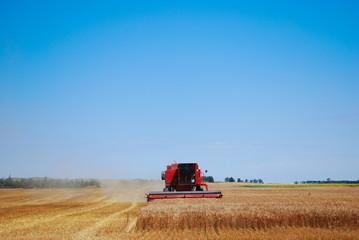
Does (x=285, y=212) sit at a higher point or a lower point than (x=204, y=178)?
lower

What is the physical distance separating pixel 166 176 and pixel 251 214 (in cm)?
1151

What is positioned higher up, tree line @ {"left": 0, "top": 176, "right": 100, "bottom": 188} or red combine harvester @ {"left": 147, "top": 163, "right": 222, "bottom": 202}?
tree line @ {"left": 0, "top": 176, "right": 100, "bottom": 188}

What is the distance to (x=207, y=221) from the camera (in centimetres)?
1290

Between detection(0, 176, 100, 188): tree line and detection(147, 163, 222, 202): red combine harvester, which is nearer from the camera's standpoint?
detection(147, 163, 222, 202): red combine harvester

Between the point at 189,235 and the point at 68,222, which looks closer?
the point at 189,235

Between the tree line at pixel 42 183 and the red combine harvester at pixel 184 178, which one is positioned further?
the tree line at pixel 42 183

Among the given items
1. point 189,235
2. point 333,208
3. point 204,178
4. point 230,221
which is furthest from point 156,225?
point 204,178

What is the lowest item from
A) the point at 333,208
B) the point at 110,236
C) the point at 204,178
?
the point at 110,236

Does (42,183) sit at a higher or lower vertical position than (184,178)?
higher

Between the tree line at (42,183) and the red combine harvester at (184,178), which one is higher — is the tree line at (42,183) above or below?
above

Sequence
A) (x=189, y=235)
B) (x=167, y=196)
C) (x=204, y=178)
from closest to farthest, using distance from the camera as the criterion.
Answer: (x=189, y=235) → (x=167, y=196) → (x=204, y=178)

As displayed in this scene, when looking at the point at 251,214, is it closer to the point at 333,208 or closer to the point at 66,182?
the point at 333,208

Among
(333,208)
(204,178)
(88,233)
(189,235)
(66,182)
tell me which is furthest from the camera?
(66,182)

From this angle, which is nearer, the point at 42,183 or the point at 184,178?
the point at 184,178
